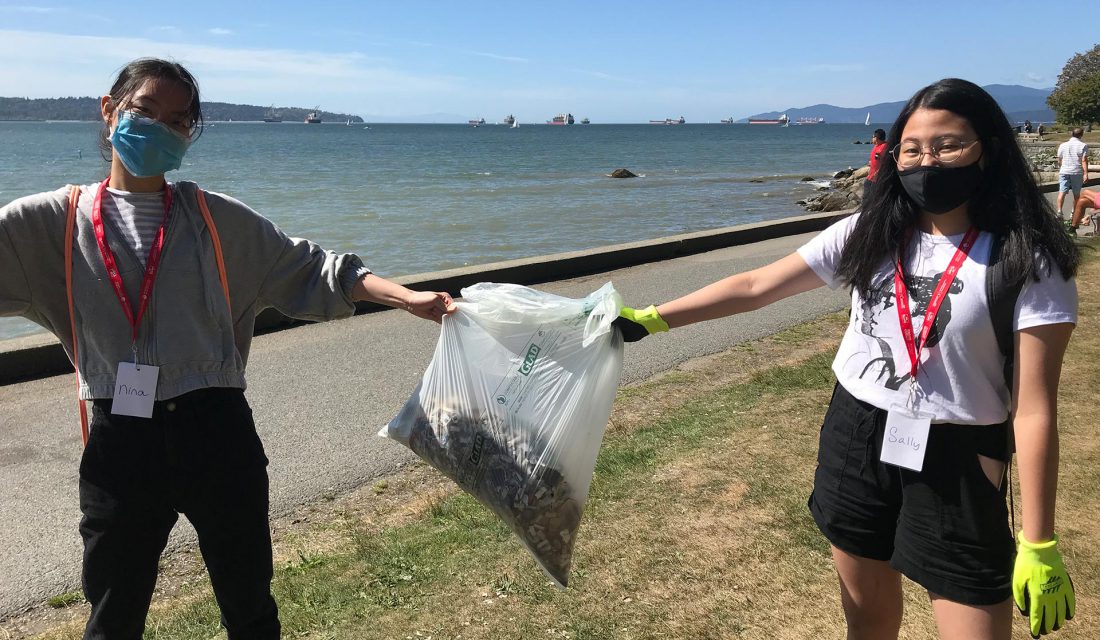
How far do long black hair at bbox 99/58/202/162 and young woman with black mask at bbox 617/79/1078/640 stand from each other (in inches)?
68.8

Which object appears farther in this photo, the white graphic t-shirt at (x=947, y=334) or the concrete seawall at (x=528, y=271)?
the concrete seawall at (x=528, y=271)

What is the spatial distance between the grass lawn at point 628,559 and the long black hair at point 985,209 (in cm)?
147

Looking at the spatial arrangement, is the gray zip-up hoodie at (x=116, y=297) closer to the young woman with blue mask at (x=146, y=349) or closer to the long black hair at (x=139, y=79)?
the young woman with blue mask at (x=146, y=349)

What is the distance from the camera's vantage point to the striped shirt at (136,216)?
6.75 ft

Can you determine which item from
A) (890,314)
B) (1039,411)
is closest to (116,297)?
(890,314)

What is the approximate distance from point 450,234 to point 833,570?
15.9 m

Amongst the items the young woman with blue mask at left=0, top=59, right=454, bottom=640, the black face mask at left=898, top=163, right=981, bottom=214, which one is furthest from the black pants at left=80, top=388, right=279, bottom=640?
the black face mask at left=898, top=163, right=981, bottom=214

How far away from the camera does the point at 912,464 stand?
75.7 inches

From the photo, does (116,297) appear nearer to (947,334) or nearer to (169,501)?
(169,501)

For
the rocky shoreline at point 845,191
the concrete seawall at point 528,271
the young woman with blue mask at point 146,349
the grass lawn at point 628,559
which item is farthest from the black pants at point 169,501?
the rocky shoreline at point 845,191

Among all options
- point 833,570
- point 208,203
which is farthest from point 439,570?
point 208,203

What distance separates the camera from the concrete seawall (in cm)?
579

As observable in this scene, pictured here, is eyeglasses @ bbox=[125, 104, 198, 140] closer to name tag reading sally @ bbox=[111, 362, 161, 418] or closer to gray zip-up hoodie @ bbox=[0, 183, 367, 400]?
gray zip-up hoodie @ bbox=[0, 183, 367, 400]

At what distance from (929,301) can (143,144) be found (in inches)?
75.0
